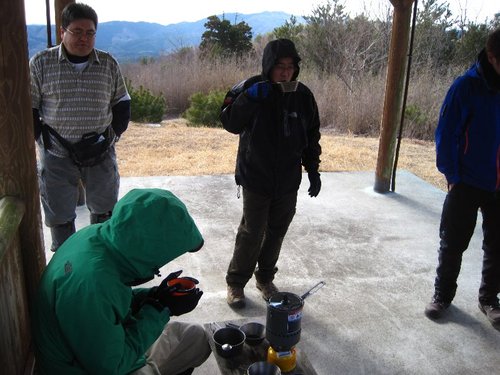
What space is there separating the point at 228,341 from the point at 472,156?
1.59 meters

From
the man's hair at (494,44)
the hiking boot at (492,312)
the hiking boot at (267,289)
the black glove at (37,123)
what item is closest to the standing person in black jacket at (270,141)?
the hiking boot at (267,289)

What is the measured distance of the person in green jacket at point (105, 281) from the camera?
54.3 inches

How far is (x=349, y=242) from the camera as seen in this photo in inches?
154

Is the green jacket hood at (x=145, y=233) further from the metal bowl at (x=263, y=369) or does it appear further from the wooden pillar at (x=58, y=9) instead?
the wooden pillar at (x=58, y=9)

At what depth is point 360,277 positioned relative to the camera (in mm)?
3348

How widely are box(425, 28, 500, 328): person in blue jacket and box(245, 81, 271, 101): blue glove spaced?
3.04ft

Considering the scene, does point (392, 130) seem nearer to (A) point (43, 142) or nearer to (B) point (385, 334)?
(B) point (385, 334)

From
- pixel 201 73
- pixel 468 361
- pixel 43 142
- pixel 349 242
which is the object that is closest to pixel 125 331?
pixel 43 142

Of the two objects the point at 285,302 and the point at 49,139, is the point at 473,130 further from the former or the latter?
the point at 49,139

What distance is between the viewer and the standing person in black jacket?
8.25 feet

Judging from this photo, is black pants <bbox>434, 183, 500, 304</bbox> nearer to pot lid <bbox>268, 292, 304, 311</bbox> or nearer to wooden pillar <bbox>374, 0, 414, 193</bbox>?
pot lid <bbox>268, 292, 304, 311</bbox>

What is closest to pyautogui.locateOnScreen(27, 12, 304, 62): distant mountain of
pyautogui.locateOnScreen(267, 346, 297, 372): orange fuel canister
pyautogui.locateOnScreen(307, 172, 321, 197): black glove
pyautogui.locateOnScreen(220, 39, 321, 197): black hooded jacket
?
pyautogui.locateOnScreen(307, 172, 321, 197): black glove

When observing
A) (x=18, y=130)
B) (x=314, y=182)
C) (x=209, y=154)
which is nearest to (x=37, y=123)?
(x=18, y=130)

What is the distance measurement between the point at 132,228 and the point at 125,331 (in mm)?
394
